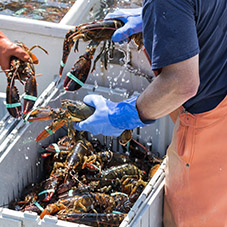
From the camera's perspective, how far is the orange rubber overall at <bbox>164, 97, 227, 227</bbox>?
2537 mm

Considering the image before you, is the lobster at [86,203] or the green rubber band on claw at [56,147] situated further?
the green rubber band on claw at [56,147]

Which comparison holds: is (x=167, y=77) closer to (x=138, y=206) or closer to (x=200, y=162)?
(x=200, y=162)

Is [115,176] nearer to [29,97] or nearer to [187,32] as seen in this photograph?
[29,97]

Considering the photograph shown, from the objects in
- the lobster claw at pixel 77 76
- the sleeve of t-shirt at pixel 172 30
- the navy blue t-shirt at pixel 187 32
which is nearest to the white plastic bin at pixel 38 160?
the lobster claw at pixel 77 76

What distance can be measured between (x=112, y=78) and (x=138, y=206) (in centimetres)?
134

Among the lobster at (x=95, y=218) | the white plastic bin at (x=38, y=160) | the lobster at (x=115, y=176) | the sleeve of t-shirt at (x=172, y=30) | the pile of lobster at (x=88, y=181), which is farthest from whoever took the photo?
the lobster at (x=115, y=176)

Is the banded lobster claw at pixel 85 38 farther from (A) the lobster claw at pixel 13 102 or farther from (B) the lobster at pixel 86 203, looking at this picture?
(B) the lobster at pixel 86 203

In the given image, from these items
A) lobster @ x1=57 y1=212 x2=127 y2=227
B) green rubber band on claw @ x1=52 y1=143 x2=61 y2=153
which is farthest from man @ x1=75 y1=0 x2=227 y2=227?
green rubber band on claw @ x1=52 y1=143 x2=61 y2=153

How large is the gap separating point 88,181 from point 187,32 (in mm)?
1868

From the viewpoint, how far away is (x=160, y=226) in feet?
10.3

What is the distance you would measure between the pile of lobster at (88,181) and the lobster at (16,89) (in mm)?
383

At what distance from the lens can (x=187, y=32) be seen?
6.43 feet

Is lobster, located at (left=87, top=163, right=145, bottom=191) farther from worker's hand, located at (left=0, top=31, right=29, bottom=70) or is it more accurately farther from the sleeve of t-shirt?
the sleeve of t-shirt

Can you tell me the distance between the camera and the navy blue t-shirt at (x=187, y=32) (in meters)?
1.95
